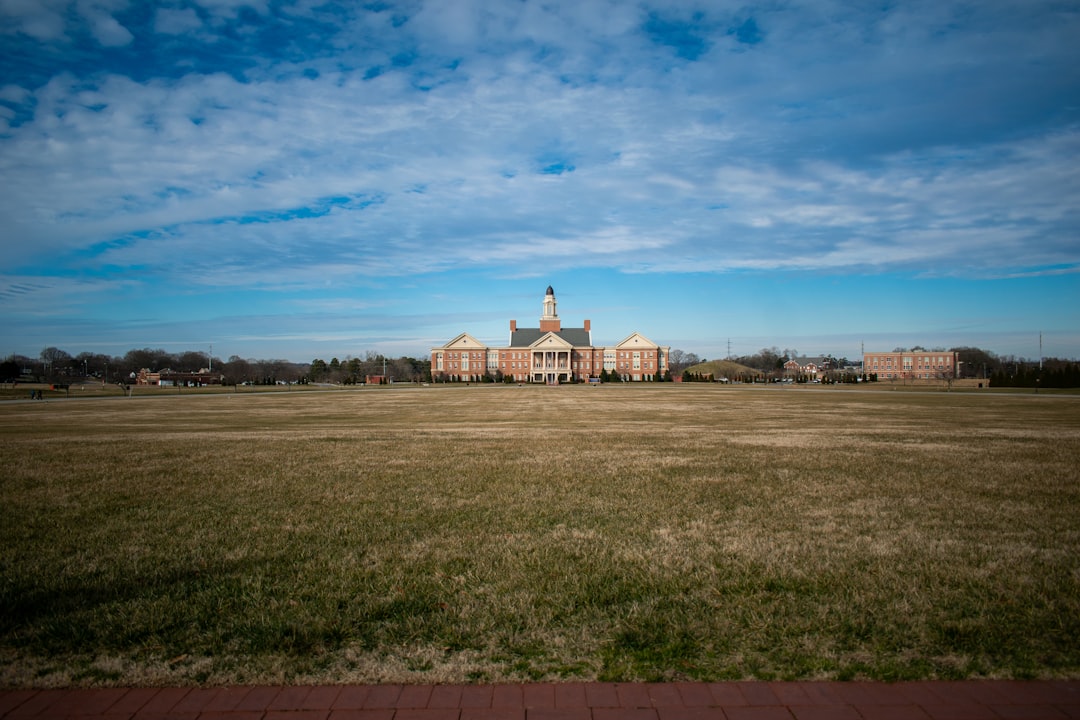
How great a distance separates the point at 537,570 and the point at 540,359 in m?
125

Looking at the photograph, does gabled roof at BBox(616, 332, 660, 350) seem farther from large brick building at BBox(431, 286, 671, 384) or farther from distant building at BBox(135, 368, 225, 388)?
distant building at BBox(135, 368, 225, 388)

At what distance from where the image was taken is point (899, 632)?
4516 mm

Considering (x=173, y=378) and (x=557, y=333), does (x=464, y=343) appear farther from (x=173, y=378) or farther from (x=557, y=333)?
(x=173, y=378)

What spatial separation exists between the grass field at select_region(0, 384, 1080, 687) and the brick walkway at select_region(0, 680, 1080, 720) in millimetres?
134

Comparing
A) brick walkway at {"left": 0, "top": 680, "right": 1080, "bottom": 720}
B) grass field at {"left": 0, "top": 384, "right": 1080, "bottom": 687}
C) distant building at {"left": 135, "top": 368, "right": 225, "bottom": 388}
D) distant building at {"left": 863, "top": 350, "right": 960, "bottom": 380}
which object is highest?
distant building at {"left": 863, "top": 350, "right": 960, "bottom": 380}

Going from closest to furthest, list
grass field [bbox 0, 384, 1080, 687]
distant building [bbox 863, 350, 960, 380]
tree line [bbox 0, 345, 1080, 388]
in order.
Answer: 1. grass field [bbox 0, 384, 1080, 687]
2. tree line [bbox 0, 345, 1080, 388]
3. distant building [bbox 863, 350, 960, 380]

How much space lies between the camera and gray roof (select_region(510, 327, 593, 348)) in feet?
448

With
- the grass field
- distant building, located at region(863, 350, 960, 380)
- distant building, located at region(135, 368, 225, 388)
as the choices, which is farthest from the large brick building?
the grass field

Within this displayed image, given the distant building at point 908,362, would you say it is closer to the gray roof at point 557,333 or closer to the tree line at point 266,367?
the tree line at point 266,367

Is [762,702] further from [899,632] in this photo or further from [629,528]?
[629,528]

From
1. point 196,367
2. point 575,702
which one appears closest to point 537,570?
point 575,702

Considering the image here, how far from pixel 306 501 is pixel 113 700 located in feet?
18.1

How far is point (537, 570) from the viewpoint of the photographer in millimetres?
5957

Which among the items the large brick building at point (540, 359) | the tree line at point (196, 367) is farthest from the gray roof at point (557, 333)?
the tree line at point (196, 367)
